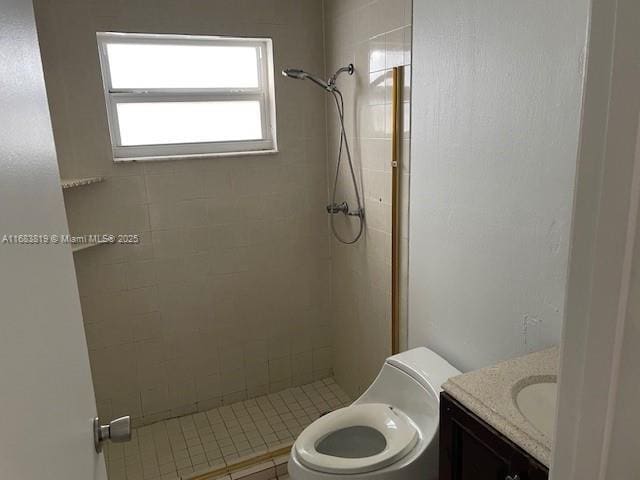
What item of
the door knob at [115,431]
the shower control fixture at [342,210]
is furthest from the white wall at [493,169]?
the door knob at [115,431]

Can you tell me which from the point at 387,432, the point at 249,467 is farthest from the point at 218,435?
the point at 387,432

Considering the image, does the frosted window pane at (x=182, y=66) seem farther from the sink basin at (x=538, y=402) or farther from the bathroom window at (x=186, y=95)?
the sink basin at (x=538, y=402)

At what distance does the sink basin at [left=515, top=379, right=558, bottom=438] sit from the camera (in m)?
1.18

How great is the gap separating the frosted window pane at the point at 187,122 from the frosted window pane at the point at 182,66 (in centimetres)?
11

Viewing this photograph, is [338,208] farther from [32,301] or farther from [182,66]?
[32,301]

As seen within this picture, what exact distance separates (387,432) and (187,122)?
1862mm

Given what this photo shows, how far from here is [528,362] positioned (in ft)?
4.47

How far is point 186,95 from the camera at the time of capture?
8.45 ft

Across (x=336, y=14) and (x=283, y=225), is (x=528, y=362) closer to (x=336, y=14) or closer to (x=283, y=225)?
(x=283, y=225)

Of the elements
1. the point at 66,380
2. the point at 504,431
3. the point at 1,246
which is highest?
the point at 1,246

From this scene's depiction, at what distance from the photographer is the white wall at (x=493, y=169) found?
1341mm

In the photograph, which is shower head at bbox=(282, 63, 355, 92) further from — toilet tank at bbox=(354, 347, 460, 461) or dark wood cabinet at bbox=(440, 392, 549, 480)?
dark wood cabinet at bbox=(440, 392, 549, 480)

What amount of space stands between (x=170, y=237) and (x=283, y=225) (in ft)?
2.09

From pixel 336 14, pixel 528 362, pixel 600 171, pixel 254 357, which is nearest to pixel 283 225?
pixel 254 357
